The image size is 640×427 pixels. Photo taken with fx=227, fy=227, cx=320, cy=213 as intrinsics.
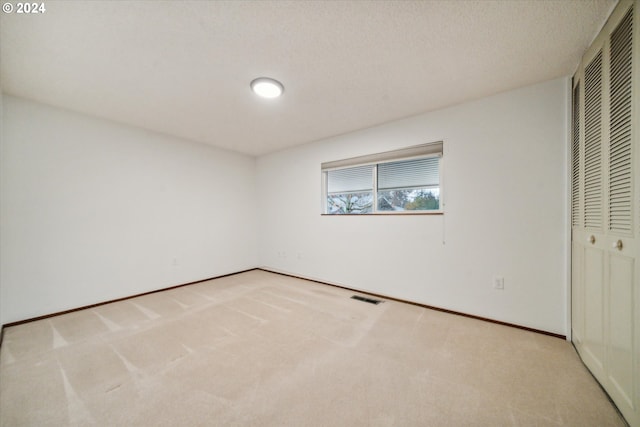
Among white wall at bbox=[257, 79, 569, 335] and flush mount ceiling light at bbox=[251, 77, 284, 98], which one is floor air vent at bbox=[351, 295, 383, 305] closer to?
white wall at bbox=[257, 79, 569, 335]

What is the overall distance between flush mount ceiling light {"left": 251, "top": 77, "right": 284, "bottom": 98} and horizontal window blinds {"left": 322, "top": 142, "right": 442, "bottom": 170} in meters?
1.58

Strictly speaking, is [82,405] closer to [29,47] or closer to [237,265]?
[29,47]

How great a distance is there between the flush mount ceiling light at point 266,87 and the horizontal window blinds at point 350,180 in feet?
5.73

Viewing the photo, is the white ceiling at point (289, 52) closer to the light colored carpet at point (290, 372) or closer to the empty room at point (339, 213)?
the empty room at point (339, 213)

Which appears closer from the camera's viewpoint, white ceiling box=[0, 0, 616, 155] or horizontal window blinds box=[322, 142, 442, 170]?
white ceiling box=[0, 0, 616, 155]

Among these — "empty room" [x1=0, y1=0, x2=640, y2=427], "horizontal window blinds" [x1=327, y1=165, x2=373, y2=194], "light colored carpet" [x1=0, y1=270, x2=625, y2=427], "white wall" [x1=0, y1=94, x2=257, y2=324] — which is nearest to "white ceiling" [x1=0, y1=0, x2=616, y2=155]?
"empty room" [x1=0, y1=0, x2=640, y2=427]

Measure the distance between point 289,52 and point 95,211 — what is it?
324 cm

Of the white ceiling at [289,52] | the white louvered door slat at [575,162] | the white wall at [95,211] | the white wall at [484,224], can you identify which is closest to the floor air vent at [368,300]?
the white wall at [484,224]

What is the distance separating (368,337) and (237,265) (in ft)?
11.0

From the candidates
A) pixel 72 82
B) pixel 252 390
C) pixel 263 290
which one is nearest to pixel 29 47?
pixel 72 82

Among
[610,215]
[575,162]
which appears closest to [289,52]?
[610,215]

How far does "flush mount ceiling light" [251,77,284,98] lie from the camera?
2.20 m

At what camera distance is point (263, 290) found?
3547mm

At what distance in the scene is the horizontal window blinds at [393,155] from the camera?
2.85 meters
